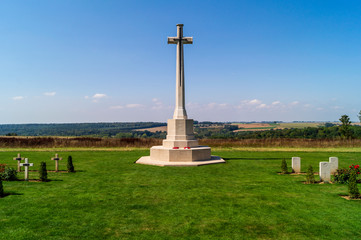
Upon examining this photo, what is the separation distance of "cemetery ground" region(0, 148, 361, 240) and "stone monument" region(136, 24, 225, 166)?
4796mm

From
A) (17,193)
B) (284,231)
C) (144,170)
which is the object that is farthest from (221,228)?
(144,170)

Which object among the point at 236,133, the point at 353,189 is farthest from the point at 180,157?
the point at 236,133

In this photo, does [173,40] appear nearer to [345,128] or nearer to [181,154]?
[181,154]

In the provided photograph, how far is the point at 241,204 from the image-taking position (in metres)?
7.88

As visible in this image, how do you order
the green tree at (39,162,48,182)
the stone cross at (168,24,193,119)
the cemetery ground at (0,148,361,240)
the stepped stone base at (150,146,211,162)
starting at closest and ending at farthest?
the cemetery ground at (0,148,361,240), the green tree at (39,162,48,182), the stepped stone base at (150,146,211,162), the stone cross at (168,24,193,119)

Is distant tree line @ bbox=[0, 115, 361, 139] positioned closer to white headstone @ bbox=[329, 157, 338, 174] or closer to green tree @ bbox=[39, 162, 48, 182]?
white headstone @ bbox=[329, 157, 338, 174]

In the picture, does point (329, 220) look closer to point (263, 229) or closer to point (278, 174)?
point (263, 229)

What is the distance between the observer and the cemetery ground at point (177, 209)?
577 cm

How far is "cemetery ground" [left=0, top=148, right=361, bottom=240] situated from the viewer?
577 cm

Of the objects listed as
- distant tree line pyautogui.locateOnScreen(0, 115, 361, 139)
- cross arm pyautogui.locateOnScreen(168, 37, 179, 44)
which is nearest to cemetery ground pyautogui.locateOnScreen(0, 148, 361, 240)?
cross arm pyautogui.locateOnScreen(168, 37, 179, 44)

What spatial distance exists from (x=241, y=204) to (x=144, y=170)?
24.9ft

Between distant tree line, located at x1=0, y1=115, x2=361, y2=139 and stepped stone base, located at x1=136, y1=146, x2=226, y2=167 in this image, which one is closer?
stepped stone base, located at x1=136, y1=146, x2=226, y2=167

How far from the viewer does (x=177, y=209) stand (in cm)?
738

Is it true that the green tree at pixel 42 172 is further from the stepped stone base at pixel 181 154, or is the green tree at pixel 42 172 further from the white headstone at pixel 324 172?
the white headstone at pixel 324 172
